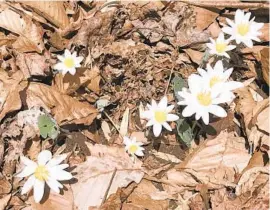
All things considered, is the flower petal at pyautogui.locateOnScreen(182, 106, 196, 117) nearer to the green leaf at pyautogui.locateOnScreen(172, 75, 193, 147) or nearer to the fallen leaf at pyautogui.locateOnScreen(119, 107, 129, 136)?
the green leaf at pyautogui.locateOnScreen(172, 75, 193, 147)

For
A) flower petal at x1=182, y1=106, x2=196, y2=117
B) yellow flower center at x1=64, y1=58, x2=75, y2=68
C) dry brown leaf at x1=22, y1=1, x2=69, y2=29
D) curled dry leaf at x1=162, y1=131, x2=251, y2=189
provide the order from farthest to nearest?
dry brown leaf at x1=22, y1=1, x2=69, y2=29, yellow flower center at x1=64, y1=58, x2=75, y2=68, curled dry leaf at x1=162, y1=131, x2=251, y2=189, flower petal at x1=182, y1=106, x2=196, y2=117

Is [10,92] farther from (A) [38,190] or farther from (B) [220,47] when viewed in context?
(B) [220,47]

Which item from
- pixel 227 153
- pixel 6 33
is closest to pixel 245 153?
pixel 227 153

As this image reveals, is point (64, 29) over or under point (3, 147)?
over

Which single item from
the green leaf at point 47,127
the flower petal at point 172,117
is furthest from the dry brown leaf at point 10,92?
the flower petal at point 172,117

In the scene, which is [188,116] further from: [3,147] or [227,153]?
[3,147]

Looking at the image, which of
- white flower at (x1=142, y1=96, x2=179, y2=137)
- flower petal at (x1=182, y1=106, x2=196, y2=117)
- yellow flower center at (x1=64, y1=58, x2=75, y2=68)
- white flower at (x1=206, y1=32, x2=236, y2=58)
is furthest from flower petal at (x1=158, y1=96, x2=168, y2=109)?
yellow flower center at (x1=64, y1=58, x2=75, y2=68)
